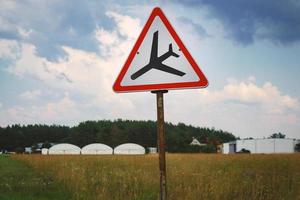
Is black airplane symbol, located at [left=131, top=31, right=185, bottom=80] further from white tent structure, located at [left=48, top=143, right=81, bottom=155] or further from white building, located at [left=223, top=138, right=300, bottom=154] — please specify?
white tent structure, located at [left=48, top=143, right=81, bottom=155]

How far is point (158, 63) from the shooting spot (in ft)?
16.2

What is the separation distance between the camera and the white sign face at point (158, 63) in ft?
16.0

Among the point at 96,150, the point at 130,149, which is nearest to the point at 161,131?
the point at 130,149

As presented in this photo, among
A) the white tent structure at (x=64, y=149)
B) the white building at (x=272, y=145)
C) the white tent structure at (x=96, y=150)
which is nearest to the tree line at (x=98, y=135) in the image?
the white tent structure at (x=96, y=150)

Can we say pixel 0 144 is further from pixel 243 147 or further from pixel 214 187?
pixel 214 187

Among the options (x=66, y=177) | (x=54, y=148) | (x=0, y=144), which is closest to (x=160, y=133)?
(x=66, y=177)

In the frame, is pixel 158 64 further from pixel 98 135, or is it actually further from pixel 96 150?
pixel 98 135

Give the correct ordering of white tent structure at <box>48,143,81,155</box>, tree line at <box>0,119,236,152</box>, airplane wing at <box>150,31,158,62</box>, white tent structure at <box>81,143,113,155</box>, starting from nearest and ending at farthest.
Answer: airplane wing at <box>150,31,158,62</box> < white tent structure at <box>48,143,81,155</box> < white tent structure at <box>81,143,113,155</box> < tree line at <box>0,119,236,152</box>

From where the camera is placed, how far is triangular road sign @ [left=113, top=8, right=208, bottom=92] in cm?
485

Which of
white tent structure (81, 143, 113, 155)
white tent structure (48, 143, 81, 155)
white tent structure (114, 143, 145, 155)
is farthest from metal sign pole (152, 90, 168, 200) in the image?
white tent structure (48, 143, 81, 155)

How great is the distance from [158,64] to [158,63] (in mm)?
11

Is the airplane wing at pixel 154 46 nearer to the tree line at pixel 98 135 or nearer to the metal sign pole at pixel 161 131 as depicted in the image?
the metal sign pole at pixel 161 131

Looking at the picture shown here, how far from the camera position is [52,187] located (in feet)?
38.6

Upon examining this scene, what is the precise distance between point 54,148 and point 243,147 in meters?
40.1
